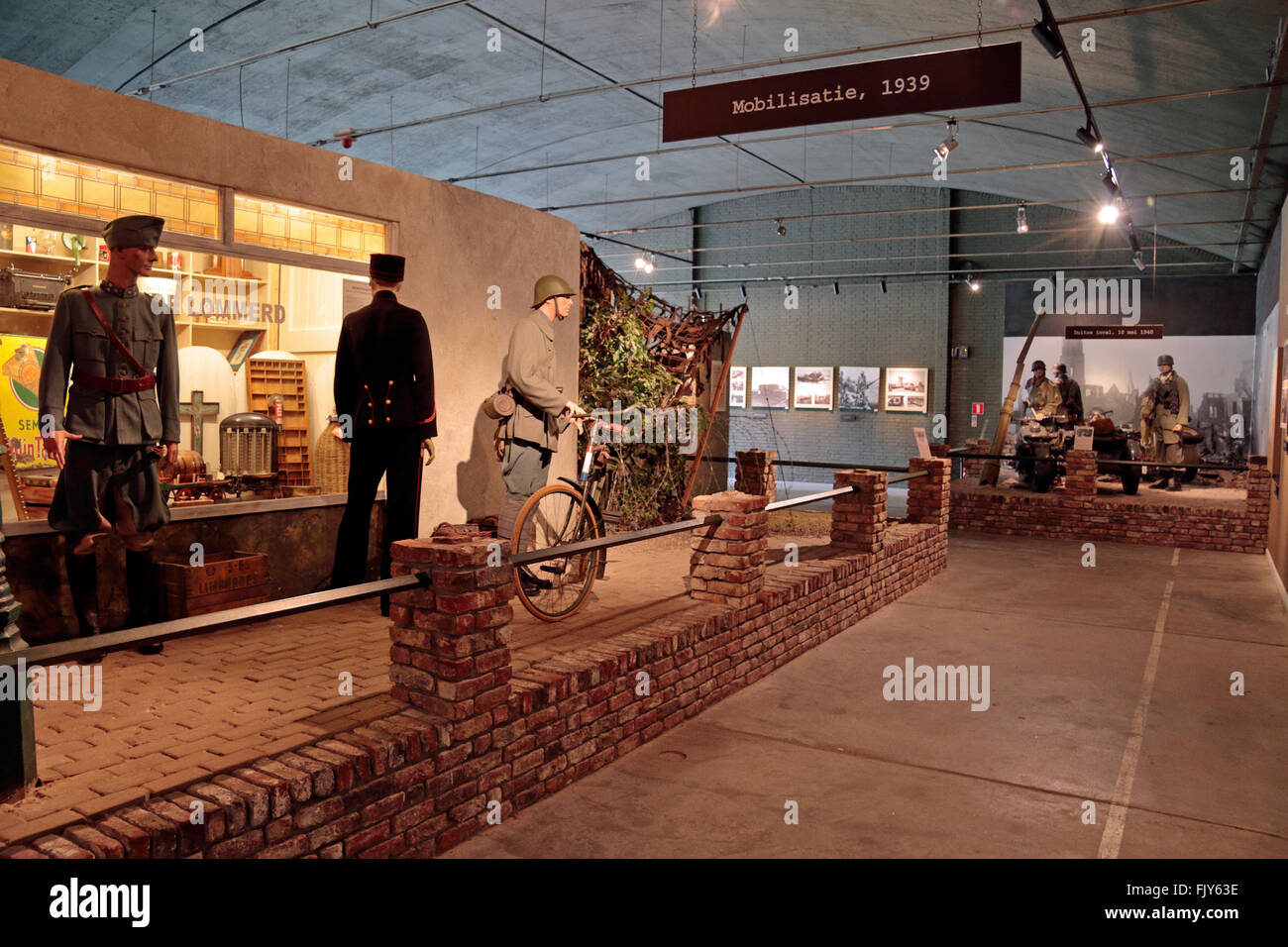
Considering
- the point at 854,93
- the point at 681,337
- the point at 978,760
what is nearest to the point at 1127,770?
the point at 978,760

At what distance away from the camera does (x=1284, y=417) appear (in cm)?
772

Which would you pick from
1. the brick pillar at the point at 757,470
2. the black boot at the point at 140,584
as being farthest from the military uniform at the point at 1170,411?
the black boot at the point at 140,584

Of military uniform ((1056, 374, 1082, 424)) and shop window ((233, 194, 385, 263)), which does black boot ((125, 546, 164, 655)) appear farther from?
military uniform ((1056, 374, 1082, 424))

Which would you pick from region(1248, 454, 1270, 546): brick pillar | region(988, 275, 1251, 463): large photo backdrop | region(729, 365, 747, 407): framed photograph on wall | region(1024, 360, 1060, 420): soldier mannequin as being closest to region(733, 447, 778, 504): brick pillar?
region(1248, 454, 1270, 546): brick pillar

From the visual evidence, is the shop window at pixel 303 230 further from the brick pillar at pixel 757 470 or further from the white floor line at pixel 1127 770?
the brick pillar at pixel 757 470

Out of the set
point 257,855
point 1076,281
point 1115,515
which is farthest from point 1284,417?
point 1076,281

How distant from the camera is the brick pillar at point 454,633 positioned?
296 cm

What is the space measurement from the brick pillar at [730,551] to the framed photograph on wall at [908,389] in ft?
49.9

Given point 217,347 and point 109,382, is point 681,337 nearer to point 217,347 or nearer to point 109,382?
point 217,347

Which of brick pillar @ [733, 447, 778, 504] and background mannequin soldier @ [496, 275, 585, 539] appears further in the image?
brick pillar @ [733, 447, 778, 504]

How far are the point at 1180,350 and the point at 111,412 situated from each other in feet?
59.6

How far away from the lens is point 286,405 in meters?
5.65

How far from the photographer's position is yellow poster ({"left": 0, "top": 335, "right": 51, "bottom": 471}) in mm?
4375

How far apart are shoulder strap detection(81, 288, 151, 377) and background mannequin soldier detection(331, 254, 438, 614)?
36.5 inches
